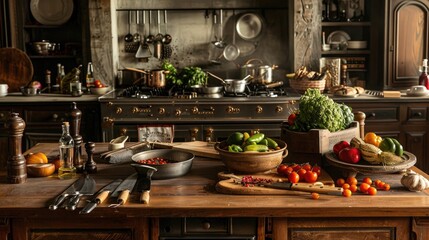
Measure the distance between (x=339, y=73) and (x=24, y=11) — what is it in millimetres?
3289

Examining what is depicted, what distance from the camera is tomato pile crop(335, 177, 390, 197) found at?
2379 millimetres

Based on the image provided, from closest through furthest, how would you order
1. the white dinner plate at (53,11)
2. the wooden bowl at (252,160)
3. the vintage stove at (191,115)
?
the wooden bowl at (252,160)
the vintage stove at (191,115)
the white dinner plate at (53,11)

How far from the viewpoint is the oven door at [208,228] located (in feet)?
7.63

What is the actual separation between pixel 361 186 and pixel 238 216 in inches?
22.4

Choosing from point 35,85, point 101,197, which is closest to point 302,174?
point 101,197

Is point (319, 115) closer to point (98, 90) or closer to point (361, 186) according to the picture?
point (361, 186)

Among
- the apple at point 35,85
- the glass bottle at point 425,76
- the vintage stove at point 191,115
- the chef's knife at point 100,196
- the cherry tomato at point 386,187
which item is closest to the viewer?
the chef's knife at point 100,196

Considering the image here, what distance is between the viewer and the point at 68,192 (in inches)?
95.9

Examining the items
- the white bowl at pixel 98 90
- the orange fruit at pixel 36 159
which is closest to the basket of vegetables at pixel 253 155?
the orange fruit at pixel 36 159

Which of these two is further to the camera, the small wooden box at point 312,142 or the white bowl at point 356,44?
the white bowl at point 356,44

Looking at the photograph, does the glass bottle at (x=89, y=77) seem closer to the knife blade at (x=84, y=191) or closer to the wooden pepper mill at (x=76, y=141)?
the wooden pepper mill at (x=76, y=141)

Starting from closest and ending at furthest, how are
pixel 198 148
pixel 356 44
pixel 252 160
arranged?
pixel 252 160
pixel 198 148
pixel 356 44

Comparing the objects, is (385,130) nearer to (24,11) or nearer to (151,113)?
(151,113)

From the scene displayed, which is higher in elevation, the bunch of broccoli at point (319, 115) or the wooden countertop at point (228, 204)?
the bunch of broccoli at point (319, 115)
